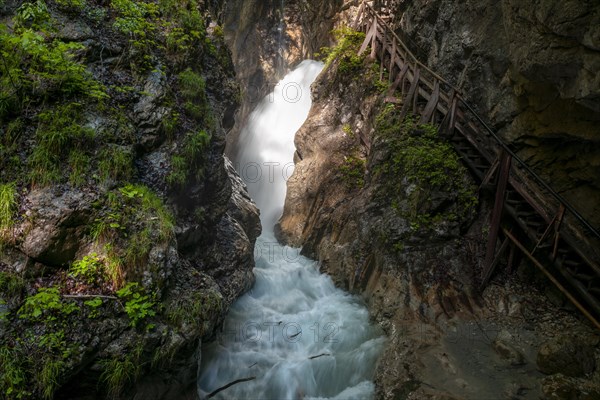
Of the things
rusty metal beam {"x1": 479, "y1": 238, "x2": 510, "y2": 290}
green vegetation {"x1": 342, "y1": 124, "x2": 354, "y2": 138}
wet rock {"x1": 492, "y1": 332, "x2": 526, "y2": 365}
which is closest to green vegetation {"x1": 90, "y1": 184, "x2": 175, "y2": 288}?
wet rock {"x1": 492, "y1": 332, "x2": 526, "y2": 365}

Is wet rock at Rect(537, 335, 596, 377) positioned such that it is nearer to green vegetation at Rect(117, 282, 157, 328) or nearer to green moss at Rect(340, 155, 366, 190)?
green vegetation at Rect(117, 282, 157, 328)

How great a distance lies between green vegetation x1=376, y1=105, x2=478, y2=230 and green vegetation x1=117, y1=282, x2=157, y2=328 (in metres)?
5.33

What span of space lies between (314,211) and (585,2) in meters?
7.84

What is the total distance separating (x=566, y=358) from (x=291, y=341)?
14.6 ft

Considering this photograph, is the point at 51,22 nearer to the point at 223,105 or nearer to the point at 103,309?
the point at 223,105

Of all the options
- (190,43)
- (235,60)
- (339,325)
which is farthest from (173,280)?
(235,60)

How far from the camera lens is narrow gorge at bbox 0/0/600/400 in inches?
157

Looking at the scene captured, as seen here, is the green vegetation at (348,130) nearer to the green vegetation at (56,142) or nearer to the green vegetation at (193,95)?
the green vegetation at (193,95)

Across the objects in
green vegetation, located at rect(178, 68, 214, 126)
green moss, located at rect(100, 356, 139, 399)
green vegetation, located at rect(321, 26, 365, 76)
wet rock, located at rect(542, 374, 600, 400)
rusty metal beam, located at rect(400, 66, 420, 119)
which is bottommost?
wet rock, located at rect(542, 374, 600, 400)

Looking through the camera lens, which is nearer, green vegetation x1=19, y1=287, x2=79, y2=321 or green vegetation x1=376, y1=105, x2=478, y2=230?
green vegetation x1=19, y1=287, x2=79, y2=321

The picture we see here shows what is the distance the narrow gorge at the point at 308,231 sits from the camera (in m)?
3.99

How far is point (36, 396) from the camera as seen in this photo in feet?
10.6

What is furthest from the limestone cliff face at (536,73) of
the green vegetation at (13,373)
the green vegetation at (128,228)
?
the green vegetation at (13,373)

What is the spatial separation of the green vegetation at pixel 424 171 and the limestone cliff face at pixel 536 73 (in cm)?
130
